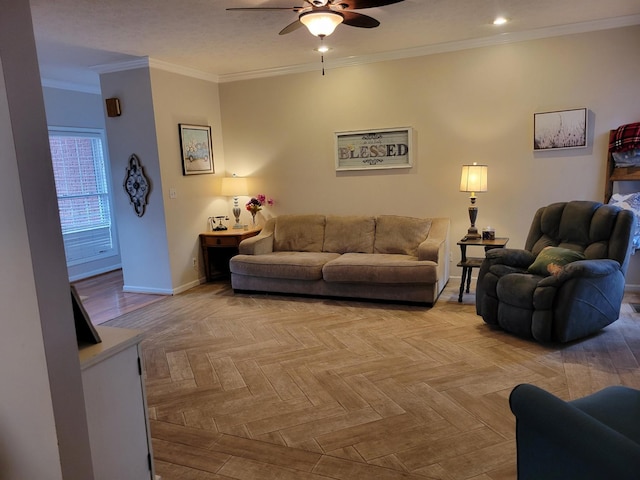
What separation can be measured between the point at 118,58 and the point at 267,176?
2122 mm

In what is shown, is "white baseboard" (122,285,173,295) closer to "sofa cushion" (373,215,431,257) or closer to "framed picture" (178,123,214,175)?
"framed picture" (178,123,214,175)

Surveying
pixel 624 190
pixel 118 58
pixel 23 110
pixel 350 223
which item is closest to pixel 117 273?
pixel 118 58

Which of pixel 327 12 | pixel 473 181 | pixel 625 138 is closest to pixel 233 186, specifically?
pixel 473 181

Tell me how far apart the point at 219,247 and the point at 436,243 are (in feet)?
8.90

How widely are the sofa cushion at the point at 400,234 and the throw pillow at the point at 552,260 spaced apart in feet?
4.39

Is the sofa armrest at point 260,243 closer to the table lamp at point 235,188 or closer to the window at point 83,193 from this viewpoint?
the table lamp at point 235,188

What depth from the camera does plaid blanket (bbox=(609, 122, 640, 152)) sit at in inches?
160

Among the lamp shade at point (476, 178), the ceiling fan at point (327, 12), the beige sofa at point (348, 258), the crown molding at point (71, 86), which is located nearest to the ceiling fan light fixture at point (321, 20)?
the ceiling fan at point (327, 12)

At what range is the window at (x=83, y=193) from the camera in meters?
6.05

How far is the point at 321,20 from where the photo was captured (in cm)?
293

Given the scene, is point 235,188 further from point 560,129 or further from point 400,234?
point 560,129

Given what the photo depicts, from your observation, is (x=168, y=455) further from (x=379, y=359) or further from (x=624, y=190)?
(x=624, y=190)

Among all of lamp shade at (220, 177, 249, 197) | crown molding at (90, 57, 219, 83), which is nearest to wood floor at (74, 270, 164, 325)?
lamp shade at (220, 177, 249, 197)

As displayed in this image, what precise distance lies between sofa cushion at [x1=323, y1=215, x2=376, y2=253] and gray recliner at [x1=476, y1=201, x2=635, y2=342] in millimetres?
1568
